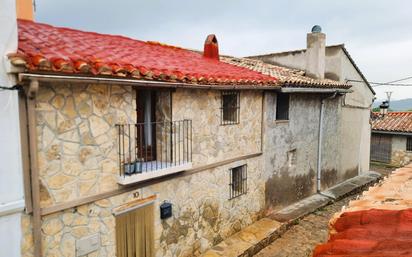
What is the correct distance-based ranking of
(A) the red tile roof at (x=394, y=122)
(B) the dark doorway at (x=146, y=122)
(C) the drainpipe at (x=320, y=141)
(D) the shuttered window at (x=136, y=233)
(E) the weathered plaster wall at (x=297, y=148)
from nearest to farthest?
(D) the shuttered window at (x=136, y=233) < (B) the dark doorway at (x=146, y=122) < (E) the weathered plaster wall at (x=297, y=148) < (C) the drainpipe at (x=320, y=141) < (A) the red tile roof at (x=394, y=122)

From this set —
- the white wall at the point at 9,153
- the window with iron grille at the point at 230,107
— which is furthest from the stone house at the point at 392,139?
the white wall at the point at 9,153

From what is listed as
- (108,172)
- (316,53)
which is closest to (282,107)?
(316,53)

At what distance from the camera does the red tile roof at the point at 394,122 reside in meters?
23.4

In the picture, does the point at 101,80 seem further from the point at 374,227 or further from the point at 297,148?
the point at 297,148

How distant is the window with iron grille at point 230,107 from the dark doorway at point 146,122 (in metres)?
2.55

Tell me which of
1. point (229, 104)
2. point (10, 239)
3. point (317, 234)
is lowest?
point (317, 234)

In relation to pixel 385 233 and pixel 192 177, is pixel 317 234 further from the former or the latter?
pixel 385 233

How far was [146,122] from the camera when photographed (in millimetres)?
7648

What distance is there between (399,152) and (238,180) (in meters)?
19.4

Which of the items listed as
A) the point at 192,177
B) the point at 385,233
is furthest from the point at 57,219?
the point at 385,233

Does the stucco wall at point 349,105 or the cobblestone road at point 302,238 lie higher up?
the stucco wall at point 349,105

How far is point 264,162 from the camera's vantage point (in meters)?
11.3

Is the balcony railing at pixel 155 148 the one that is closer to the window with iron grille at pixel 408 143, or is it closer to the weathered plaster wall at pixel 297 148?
the weathered plaster wall at pixel 297 148

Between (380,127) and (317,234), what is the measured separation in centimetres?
1724
